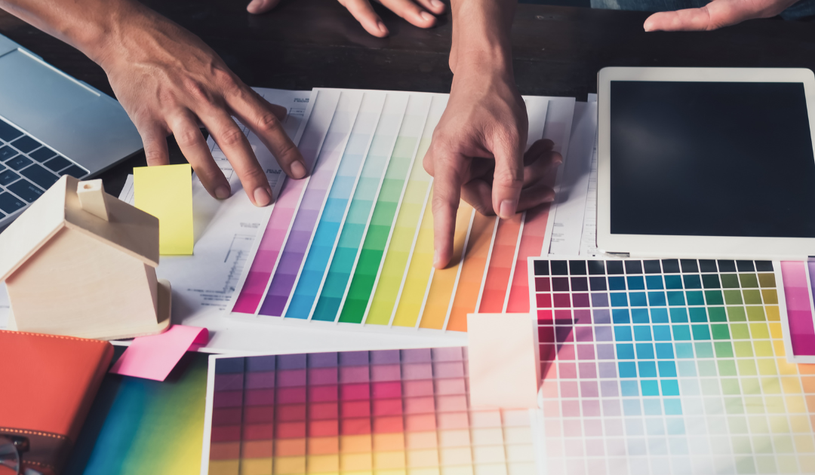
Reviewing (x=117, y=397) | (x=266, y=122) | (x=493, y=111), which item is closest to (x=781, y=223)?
(x=493, y=111)

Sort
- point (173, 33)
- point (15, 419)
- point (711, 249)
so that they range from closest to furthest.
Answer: point (15, 419)
point (711, 249)
point (173, 33)

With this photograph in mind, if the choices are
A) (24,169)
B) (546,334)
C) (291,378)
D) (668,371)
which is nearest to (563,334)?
(546,334)

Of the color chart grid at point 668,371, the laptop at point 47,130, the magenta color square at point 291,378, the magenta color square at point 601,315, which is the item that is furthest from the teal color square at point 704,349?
the laptop at point 47,130

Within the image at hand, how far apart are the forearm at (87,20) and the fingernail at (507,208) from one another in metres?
0.68

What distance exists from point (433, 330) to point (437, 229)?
14 cm

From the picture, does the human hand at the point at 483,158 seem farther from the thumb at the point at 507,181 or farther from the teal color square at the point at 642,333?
the teal color square at the point at 642,333

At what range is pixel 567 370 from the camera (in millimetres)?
640

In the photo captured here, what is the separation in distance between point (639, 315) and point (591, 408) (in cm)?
14

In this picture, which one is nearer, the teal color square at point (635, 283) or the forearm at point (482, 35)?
the teal color square at point (635, 283)

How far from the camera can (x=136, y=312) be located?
0.70m

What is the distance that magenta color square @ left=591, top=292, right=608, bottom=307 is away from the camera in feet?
2.26

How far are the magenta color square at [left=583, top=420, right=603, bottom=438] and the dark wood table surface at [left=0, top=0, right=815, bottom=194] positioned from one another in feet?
1.95

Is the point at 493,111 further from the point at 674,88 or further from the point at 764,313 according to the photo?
the point at 764,313

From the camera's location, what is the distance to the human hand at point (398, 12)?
1.06 meters
